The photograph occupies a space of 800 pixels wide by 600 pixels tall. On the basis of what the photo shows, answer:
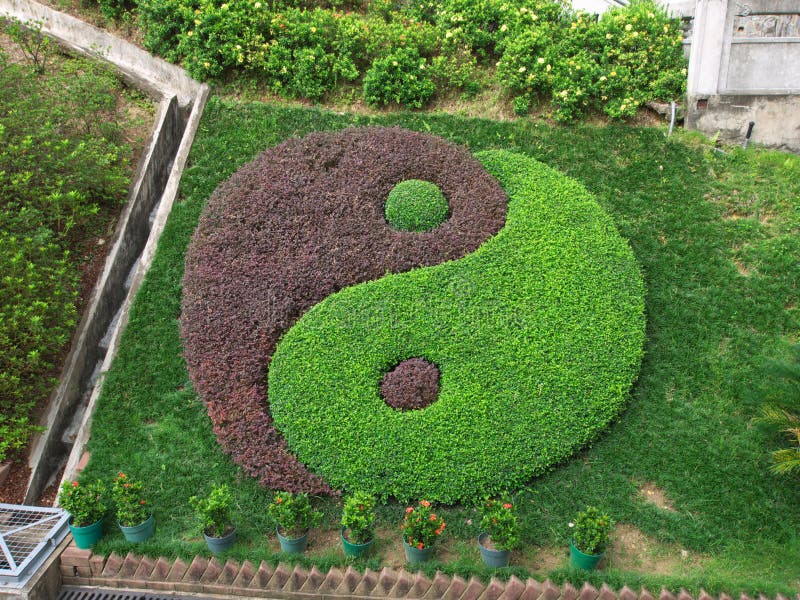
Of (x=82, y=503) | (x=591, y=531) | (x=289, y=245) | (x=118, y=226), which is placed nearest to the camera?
(x=591, y=531)

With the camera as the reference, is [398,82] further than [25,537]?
Yes

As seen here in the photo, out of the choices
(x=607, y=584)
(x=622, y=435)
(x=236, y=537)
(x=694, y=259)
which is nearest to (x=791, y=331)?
(x=694, y=259)

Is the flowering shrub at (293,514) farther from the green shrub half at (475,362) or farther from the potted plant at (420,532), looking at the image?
the potted plant at (420,532)

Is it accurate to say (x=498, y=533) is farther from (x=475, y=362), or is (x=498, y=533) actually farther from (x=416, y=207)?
(x=416, y=207)

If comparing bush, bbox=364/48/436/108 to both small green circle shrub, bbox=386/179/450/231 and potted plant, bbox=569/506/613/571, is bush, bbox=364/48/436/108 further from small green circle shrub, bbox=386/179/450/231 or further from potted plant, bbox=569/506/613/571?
potted plant, bbox=569/506/613/571

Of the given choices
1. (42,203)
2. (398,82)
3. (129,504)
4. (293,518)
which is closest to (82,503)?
(129,504)

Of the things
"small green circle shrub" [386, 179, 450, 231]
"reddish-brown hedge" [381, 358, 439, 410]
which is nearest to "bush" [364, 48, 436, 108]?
"small green circle shrub" [386, 179, 450, 231]

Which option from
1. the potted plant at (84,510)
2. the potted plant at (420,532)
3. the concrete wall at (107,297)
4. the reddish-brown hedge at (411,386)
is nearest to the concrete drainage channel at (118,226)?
the concrete wall at (107,297)
